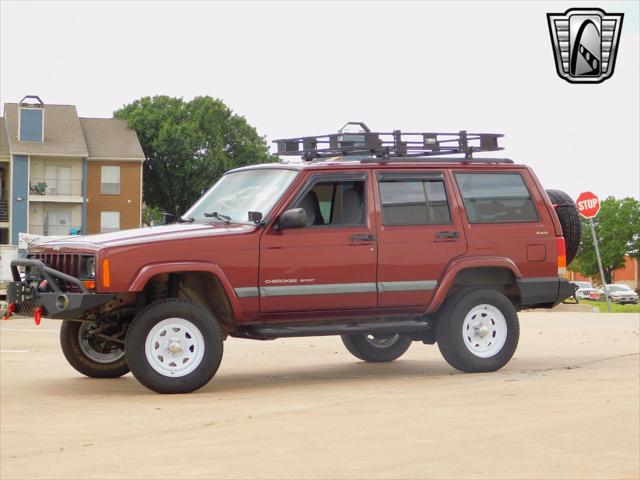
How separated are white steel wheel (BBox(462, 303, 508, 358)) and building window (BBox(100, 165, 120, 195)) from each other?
6300 cm

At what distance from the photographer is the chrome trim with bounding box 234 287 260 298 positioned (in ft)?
37.8

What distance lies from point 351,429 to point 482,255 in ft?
14.4

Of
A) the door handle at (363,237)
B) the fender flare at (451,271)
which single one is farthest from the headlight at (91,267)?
the fender flare at (451,271)

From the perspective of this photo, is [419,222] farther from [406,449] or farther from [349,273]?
[406,449]

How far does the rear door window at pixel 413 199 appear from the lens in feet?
40.4

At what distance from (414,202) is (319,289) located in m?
1.35

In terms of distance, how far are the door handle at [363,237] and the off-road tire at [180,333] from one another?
5.23 ft

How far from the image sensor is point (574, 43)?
47.1 ft

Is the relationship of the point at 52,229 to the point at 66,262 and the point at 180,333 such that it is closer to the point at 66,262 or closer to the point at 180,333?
the point at 66,262

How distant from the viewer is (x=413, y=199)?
40.9 ft

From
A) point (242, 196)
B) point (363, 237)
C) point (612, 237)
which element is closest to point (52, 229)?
point (242, 196)

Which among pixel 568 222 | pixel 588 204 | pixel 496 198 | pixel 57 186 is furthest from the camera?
pixel 57 186

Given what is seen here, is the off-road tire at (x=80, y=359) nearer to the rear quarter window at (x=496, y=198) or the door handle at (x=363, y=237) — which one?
the door handle at (x=363, y=237)

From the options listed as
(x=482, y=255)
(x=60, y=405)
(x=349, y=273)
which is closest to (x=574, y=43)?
(x=482, y=255)
